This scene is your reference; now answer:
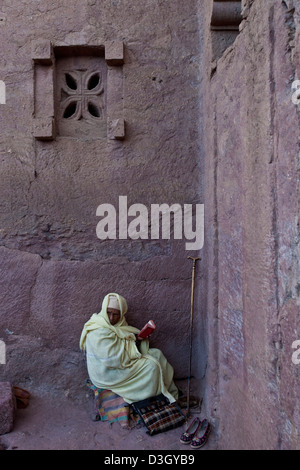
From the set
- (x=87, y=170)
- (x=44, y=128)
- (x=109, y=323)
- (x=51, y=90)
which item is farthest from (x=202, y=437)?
(x=51, y=90)

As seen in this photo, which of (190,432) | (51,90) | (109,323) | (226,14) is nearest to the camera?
(190,432)

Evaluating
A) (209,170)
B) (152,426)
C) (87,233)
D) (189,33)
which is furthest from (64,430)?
(189,33)

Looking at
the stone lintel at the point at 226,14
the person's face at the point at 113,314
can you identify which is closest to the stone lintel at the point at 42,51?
the stone lintel at the point at 226,14

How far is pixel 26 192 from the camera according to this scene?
412 centimetres

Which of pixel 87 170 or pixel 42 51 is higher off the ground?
pixel 42 51

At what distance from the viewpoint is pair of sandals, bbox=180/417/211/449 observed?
3.21 m

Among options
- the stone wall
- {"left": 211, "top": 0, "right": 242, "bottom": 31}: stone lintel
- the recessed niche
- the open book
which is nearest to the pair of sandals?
the stone wall

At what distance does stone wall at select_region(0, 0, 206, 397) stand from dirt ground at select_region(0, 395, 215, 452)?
1.04 feet

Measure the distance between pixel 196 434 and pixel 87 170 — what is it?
267 cm

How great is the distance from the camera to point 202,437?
3.25 m

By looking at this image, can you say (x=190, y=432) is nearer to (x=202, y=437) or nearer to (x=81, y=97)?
(x=202, y=437)

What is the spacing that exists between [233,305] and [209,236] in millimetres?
869

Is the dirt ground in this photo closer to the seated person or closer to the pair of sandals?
the pair of sandals
